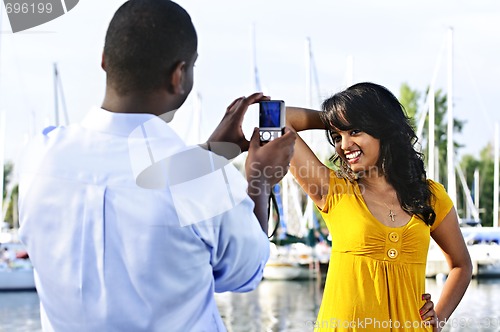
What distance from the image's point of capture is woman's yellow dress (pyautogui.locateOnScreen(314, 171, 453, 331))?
2.67 metres

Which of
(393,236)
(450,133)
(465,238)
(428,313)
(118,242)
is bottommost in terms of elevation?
(465,238)

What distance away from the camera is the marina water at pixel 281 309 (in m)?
15.0

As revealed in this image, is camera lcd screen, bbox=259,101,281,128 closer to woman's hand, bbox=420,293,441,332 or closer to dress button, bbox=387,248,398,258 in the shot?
dress button, bbox=387,248,398,258

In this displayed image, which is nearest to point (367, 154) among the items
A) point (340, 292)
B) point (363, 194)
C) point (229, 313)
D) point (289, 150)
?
point (363, 194)

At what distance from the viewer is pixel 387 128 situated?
9.27 feet

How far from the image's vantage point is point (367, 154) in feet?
9.19

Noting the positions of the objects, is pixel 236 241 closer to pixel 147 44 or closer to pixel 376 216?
pixel 147 44

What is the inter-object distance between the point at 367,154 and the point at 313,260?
19523 mm

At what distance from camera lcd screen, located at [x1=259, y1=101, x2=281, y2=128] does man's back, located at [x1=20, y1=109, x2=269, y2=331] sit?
0.26 m

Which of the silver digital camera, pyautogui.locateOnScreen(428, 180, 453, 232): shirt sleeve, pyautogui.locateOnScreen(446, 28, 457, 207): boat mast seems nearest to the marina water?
pyautogui.locateOnScreen(446, 28, 457, 207): boat mast

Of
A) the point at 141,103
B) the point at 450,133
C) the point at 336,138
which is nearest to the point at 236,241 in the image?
the point at 141,103

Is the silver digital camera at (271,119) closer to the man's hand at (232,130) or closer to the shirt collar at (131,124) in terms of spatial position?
the man's hand at (232,130)

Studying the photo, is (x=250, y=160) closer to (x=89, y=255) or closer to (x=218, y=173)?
(x=218, y=173)

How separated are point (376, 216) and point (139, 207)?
62.0 inches
